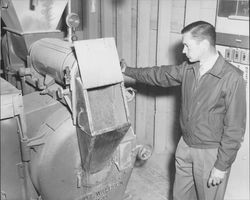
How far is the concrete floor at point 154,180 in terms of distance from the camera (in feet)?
8.83

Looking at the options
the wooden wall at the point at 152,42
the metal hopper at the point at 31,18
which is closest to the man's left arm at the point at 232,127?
the wooden wall at the point at 152,42

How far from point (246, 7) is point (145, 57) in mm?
1080

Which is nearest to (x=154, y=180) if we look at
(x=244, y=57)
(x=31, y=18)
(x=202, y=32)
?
(x=244, y=57)

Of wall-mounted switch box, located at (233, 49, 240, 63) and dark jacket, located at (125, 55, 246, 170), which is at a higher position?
wall-mounted switch box, located at (233, 49, 240, 63)

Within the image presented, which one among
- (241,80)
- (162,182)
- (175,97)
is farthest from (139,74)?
(162,182)

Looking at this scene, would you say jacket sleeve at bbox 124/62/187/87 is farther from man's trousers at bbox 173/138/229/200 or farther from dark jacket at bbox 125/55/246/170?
man's trousers at bbox 173/138/229/200

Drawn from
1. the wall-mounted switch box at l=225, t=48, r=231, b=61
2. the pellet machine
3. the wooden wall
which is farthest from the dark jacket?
the wooden wall

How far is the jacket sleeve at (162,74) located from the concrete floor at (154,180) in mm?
910

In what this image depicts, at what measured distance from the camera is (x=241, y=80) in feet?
5.99

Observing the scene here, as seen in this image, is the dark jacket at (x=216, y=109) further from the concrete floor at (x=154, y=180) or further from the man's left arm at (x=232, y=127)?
the concrete floor at (x=154, y=180)

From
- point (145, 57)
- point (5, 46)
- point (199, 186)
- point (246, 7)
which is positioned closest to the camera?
point (246, 7)

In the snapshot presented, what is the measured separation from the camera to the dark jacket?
1826 mm

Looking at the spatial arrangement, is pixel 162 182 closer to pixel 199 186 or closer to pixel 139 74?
pixel 199 186

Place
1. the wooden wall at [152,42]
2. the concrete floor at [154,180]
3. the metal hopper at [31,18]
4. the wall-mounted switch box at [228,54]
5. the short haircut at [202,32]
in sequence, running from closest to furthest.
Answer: the short haircut at [202,32]
the wall-mounted switch box at [228,54]
the metal hopper at [31,18]
the wooden wall at [152,42]
the concrete floor at [154,180]
